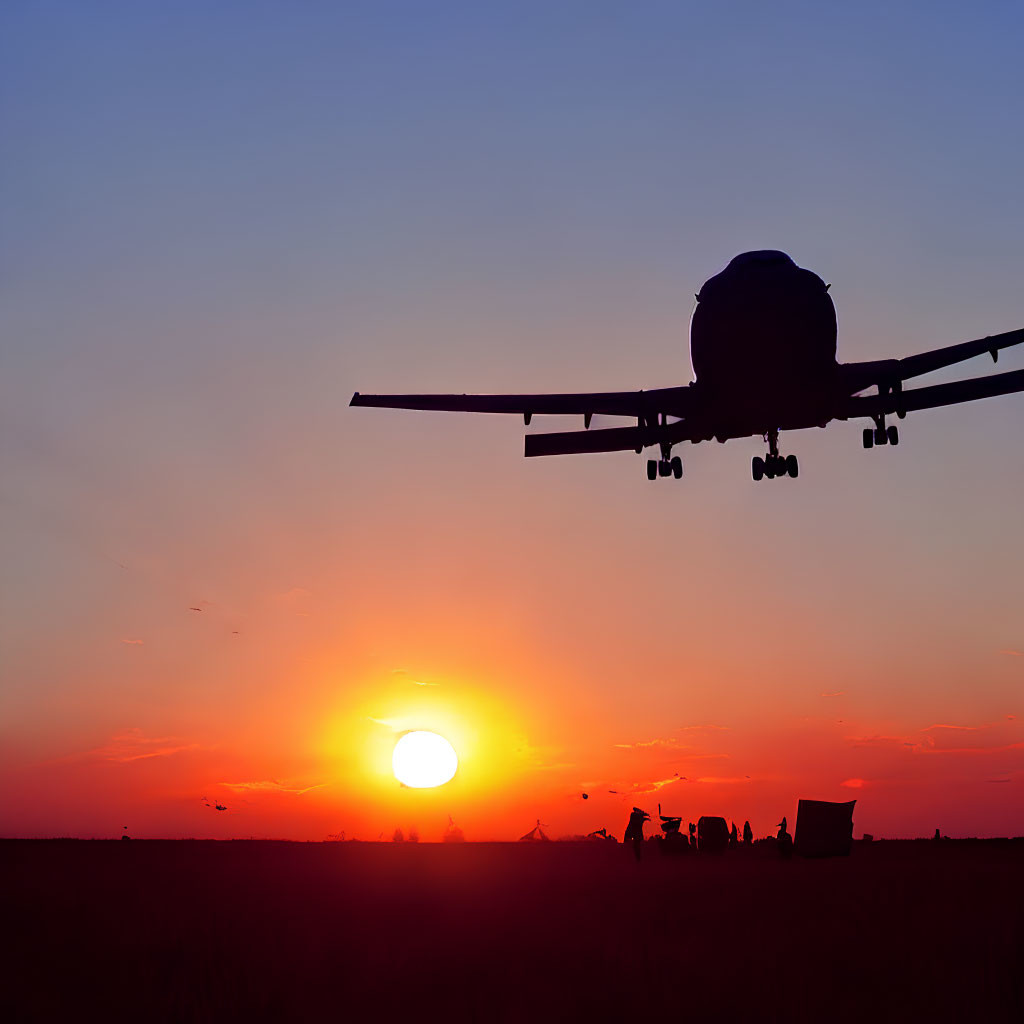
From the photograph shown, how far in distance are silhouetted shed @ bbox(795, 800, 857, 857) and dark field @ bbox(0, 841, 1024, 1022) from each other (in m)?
11.8

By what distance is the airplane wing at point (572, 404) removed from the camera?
48.2 m

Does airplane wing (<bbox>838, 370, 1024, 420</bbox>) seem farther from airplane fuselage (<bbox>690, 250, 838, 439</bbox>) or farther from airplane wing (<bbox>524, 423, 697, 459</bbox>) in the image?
airplane wing (<bbox>524, 423, 697, 459</bbox>)

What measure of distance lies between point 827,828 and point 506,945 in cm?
3224

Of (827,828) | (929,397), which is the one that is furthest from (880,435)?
(827,828)

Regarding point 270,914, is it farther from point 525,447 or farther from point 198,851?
point 198,851

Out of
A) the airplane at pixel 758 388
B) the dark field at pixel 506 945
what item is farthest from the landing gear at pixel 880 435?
the dark field at pixel 506 945

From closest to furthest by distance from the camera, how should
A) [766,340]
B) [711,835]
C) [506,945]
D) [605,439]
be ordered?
1. [506,945]
2. [766,340]
3. [605,439]
4. [711,835]

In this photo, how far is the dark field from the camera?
3288 centimetres

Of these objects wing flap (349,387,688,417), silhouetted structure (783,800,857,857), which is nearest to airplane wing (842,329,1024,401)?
wing flap (349,387,688,417)

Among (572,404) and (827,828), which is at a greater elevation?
(572,404)

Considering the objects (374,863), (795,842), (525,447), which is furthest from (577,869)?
(525,447)

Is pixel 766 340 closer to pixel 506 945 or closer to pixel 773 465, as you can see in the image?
pixel 773 465

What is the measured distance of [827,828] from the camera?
64.5 meters

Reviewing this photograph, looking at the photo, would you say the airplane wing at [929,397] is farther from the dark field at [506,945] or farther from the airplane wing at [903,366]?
the dark field at [506,945]
